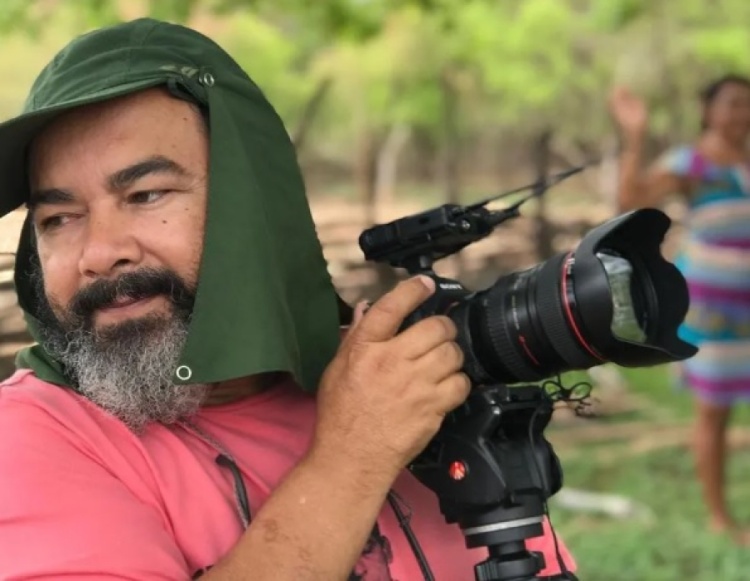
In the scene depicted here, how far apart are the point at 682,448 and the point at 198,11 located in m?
3.05

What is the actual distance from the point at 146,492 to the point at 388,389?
273 mm

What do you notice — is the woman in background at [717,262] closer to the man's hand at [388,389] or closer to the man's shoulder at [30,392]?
the man's hand at [388,389]

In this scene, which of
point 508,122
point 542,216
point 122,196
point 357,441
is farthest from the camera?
point 542,216

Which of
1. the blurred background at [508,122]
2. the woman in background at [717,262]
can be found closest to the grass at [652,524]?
the blurred background at [508,122]

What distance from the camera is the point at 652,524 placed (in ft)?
13.4

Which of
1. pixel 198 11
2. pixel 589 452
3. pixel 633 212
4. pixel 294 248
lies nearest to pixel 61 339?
pixel 294 248

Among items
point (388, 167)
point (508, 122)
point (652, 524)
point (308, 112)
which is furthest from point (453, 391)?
point (388, 167)

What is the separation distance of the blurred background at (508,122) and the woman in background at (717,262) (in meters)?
0.35

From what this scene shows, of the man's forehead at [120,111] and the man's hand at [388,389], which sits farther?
the man's forehead at [120,111]

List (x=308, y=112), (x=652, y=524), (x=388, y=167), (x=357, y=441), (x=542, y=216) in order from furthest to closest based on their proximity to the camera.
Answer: (x=388, y=167) → (x=542, y=216) → (x=308, y=112) → (x=652, y=524) → (x=357, y=441)

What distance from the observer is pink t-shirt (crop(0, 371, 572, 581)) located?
3.31 ft

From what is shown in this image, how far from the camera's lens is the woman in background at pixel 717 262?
3.75 metres

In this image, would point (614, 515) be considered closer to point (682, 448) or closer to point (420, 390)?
point (682, 448)

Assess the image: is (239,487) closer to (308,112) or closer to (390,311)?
(390,311)
